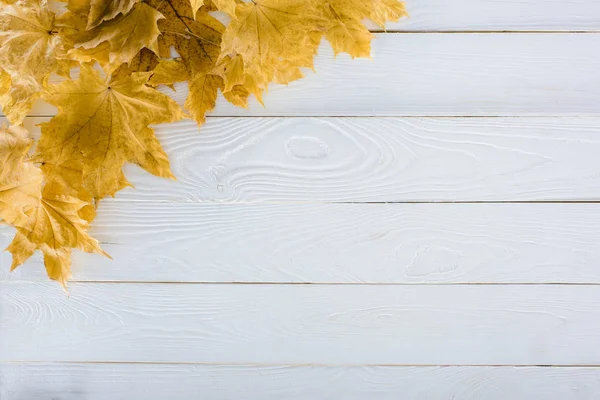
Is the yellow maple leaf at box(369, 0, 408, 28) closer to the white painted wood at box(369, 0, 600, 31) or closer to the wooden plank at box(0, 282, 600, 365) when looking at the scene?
the white painted wood at box(369, 0, 600, 31)

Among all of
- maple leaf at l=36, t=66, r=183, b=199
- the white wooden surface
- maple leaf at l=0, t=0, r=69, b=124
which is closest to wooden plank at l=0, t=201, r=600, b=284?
the white wooden surface

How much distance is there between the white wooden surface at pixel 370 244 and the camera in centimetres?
76

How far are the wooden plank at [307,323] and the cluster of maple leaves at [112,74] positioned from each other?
0.31ft

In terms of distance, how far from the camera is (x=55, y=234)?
2.39ft

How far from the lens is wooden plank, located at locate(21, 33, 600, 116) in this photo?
76 cm

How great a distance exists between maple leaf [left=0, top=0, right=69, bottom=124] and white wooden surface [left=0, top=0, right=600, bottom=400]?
0.34ft

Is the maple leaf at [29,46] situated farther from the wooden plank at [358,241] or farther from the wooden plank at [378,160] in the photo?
the wooden plank at [358,241]

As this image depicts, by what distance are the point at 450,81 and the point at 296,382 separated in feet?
1.76

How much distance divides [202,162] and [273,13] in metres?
0.26

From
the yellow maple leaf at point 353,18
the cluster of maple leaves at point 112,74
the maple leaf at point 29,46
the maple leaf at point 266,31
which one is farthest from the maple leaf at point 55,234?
the yellow maple leaf at point 353,18

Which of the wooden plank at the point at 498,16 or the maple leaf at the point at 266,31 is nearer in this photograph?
the maple leaf at the point at 266,31

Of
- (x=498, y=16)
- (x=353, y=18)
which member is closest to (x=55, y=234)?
(x=353, y=18)

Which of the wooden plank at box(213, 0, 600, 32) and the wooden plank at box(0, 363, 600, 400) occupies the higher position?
the wooden plank at box(213, 0, 600, 32)

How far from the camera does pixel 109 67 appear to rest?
63cm
